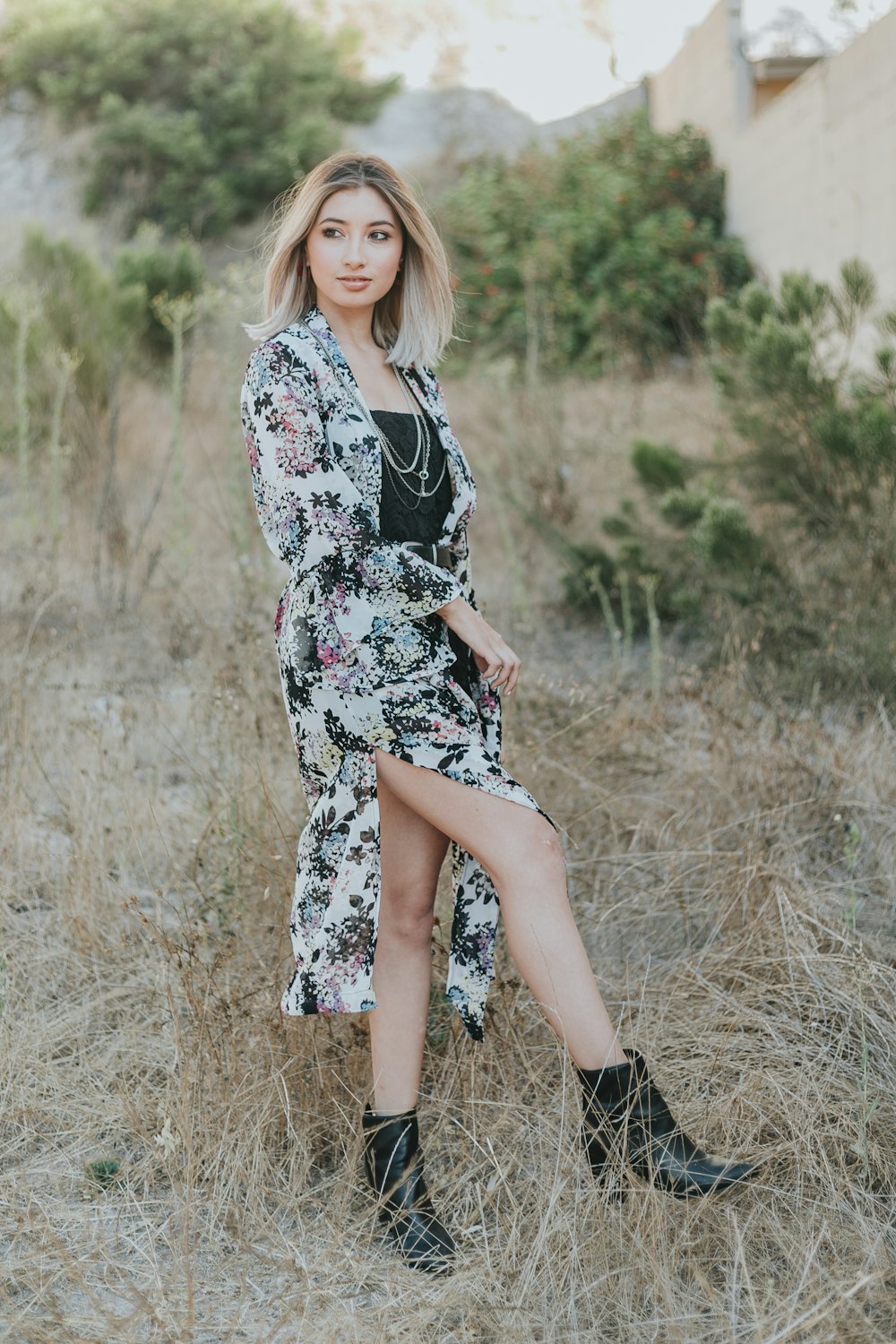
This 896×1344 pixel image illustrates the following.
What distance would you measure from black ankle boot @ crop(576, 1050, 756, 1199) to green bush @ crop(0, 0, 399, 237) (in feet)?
40.9

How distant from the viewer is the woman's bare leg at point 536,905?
2000mm

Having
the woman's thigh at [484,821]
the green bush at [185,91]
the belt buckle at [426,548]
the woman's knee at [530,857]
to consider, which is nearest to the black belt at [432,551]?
the belt buckle at [426,548]

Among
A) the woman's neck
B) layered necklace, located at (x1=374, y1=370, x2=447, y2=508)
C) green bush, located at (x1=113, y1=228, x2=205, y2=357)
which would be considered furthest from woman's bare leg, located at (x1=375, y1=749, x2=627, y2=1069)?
green bush, located at (x1=113, y1=228, x2=205, y2=357)

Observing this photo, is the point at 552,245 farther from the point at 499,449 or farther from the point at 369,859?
the point at 369,859

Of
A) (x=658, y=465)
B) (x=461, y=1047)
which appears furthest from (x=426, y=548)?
(x=658, y=465)

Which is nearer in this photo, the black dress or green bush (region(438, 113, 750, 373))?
the black dress

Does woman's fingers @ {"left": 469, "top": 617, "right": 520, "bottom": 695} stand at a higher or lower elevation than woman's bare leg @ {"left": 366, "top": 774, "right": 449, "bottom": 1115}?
higher

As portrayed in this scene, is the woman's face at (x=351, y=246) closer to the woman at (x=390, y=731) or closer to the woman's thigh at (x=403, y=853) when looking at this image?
the woman at (x=390, y=731)

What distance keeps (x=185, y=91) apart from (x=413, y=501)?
546 inches

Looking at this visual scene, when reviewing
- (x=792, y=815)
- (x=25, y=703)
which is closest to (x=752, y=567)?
(x=792, y=815)

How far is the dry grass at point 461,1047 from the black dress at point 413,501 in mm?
713

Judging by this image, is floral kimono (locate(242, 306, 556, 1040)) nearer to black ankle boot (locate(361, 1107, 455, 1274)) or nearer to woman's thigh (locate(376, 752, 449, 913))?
woman's thigh (locate(376, 752, 449, 913))

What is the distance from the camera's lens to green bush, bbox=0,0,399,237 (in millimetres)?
13203

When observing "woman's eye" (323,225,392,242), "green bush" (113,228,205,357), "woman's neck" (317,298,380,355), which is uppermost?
"green bush" (113,228,205,357)
